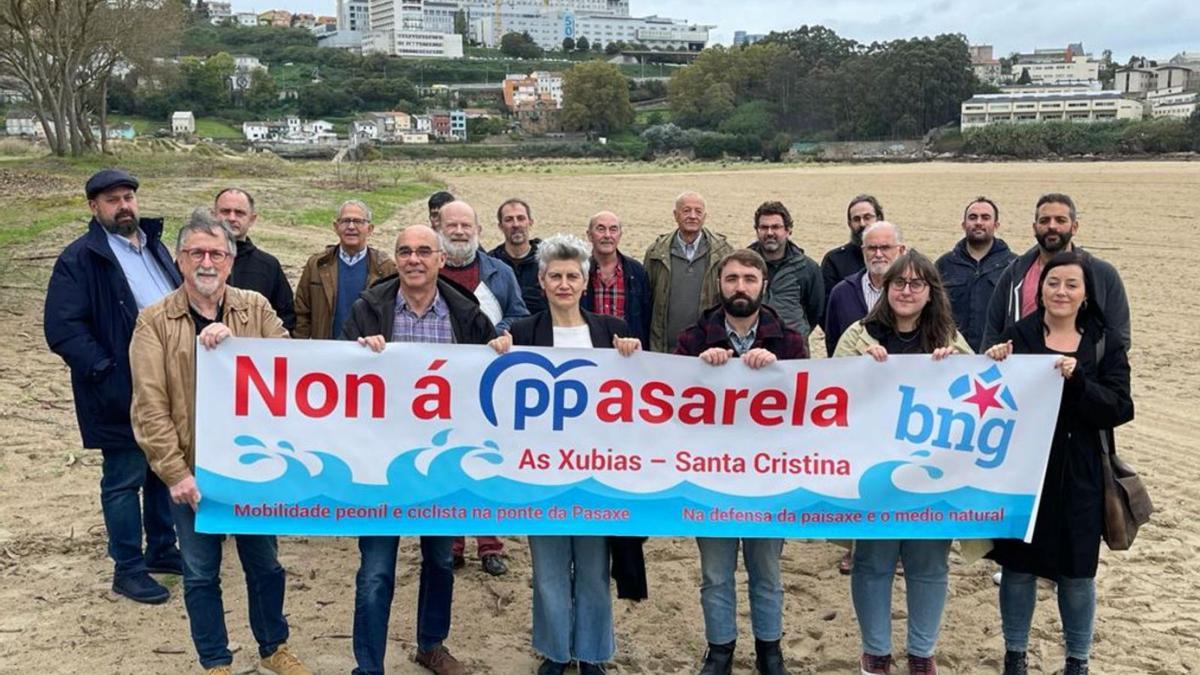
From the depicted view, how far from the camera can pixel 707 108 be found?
127938 millimetres

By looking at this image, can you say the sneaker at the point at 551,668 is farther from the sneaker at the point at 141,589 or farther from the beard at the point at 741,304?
the sneaker at the point at 141,589

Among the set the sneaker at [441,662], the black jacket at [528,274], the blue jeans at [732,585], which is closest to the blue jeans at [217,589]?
the sneaker at [441,662]

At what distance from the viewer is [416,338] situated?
4.30 m

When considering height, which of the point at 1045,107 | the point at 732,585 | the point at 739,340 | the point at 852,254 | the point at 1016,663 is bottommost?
the point at 1016,663

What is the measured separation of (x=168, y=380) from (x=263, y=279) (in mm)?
1738

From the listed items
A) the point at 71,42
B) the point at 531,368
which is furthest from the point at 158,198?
the point at 531,368

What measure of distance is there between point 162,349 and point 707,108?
129016 mm

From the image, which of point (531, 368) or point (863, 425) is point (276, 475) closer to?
point (531, 368)

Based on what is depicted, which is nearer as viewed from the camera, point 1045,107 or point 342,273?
point 342,273

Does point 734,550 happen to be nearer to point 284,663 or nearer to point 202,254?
point 284,663

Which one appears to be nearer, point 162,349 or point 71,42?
point 162,349

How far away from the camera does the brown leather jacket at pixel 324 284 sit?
5715 millimetres

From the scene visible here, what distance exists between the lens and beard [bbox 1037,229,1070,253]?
508 centimetres

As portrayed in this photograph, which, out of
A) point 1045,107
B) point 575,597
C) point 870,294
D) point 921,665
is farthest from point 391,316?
point 1045,107
